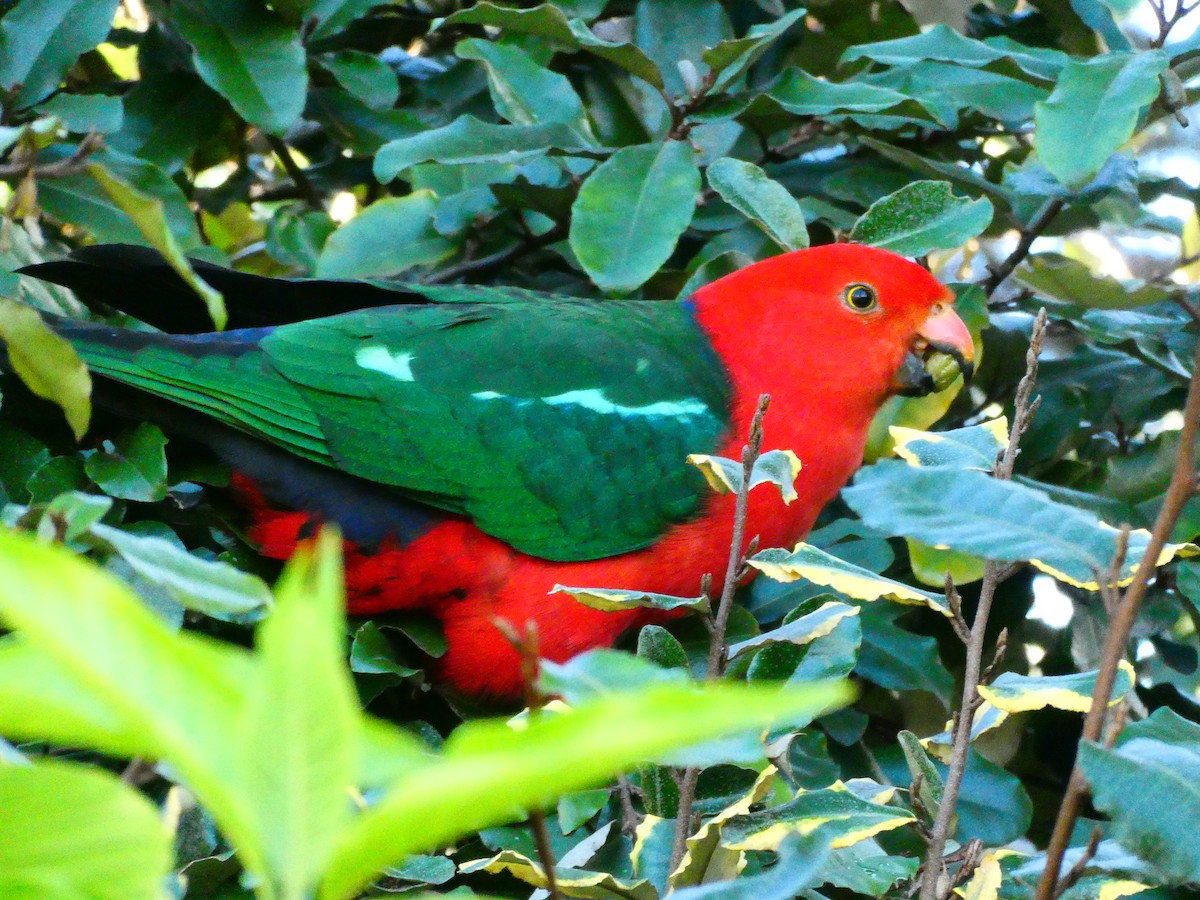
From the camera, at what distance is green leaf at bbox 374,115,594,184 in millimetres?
1734

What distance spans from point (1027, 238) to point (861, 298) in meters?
0.27

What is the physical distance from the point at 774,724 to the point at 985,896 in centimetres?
22

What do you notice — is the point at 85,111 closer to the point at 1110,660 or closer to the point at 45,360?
the point at 45,360

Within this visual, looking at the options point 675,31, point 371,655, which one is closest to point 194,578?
point 371,655

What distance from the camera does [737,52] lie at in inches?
70.2

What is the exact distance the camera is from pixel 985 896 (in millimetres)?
997

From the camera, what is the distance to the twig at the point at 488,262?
6.79 feet

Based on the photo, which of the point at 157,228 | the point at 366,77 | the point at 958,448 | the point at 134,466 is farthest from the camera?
the point at 366,77

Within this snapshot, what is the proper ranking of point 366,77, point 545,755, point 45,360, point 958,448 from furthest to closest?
point 366,77
point 958,448
point 45,360
point 545,755

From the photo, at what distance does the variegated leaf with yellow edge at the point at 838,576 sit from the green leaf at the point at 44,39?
1196 mm

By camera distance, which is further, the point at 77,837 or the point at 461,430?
the point at 461,430

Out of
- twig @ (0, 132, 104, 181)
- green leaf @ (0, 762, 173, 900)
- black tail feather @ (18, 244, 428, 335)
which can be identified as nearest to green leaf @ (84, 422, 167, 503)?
black tail feather @ (18, 244, 428, 335)

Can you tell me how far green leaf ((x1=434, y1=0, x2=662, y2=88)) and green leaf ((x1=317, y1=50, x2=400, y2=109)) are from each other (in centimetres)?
16

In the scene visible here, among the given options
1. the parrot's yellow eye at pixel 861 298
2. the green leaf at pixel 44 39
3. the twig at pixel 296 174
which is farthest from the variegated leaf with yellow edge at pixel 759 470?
the twig at pixel 296 174
